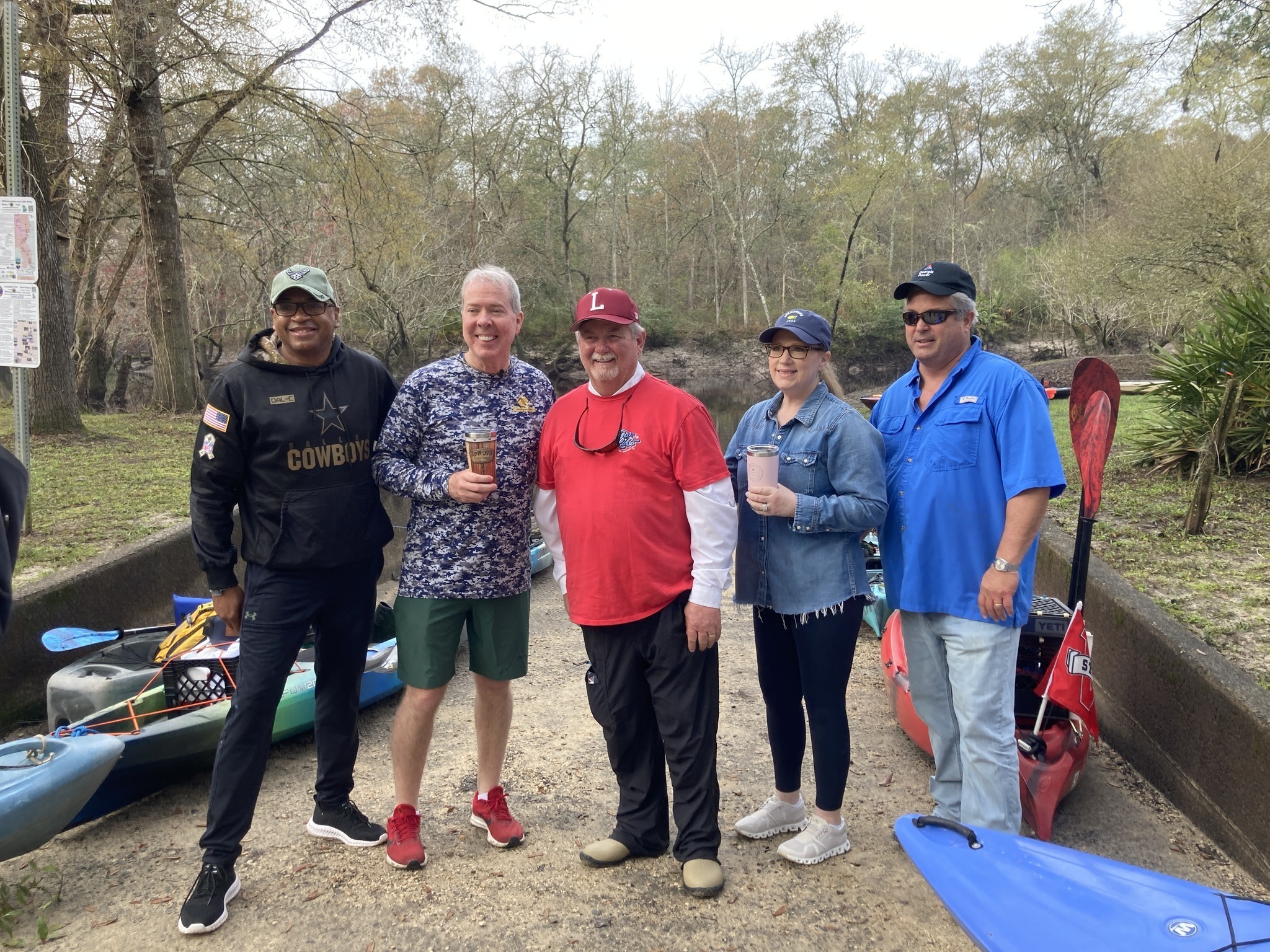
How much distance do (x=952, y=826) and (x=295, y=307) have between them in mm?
2757

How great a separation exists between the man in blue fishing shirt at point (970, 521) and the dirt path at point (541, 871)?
610mm

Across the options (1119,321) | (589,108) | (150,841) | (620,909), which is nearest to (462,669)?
(150,841)

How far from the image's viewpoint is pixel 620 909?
10.0ft

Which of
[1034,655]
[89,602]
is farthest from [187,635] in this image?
[1034,655]

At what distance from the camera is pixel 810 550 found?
10.3 ft

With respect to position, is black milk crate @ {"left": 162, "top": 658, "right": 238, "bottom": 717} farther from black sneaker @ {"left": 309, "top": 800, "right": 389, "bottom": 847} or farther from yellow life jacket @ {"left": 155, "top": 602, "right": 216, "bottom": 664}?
black sneaker @ {"left": 309, "top": 800, "right": 389, "bottom": 847}

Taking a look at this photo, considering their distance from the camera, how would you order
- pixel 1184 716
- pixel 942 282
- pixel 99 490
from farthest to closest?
pixel 99 490
pixel 1184 716
pixel 942 282

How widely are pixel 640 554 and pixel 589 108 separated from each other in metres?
38.9

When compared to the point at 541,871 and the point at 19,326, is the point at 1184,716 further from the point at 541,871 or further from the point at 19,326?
the point at 19,326

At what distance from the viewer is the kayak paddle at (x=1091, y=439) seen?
157 inches

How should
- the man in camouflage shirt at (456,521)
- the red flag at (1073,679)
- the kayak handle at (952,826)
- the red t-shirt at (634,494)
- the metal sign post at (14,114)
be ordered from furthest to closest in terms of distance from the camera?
the metal sign post at (14,114), the red flag at (1073,679), the man in camouflage shirt at (456,521), the red t-shirt at (634,494), the kayak handle at (952,826)

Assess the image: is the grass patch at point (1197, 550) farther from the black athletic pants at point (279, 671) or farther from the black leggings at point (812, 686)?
the black athletic pants at point (279, 671)

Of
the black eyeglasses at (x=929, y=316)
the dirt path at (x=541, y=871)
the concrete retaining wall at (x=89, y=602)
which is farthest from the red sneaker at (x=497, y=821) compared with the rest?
the black eyeglasses at (x=929, y=316)

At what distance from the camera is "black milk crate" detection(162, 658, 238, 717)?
4.41m
